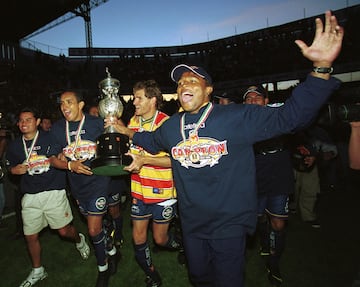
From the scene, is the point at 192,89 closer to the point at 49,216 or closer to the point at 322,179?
the point at 49,216

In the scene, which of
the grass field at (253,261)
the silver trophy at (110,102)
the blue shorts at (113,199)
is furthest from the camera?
the blue shorts at (113,199)

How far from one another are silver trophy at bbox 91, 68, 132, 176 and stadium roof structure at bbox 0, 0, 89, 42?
1995cm

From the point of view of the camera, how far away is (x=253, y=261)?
4.40 metres

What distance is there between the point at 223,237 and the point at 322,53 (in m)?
1.58

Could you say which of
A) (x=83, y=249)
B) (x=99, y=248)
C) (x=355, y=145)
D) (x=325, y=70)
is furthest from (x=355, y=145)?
(x=83, y=249)

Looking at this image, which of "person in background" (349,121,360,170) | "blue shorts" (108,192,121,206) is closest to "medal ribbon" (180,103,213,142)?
"person in background" (349,121,360,170)

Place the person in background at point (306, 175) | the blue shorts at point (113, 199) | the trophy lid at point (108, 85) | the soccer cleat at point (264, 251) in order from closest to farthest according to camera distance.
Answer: the trophy lid at point (108, 85) → the soccer cleat at point (264, 251) → the person in background at point (306, 175) → the blue shorts at point (113, 199)

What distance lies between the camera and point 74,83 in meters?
25.5

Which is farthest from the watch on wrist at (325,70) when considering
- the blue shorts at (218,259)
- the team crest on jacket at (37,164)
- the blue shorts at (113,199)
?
the blue shorts at (113,199)

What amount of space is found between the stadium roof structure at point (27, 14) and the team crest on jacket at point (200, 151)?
2099 cm

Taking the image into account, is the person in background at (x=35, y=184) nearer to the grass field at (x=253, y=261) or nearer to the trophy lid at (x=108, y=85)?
the grass field at (x=253, y=261)

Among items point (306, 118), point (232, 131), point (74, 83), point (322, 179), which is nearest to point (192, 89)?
point (232, 131)

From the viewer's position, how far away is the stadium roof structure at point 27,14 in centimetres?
1971

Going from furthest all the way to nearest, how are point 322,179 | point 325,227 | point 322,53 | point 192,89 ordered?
point 322,179
point 325,227
point 192,89
point 322,53
